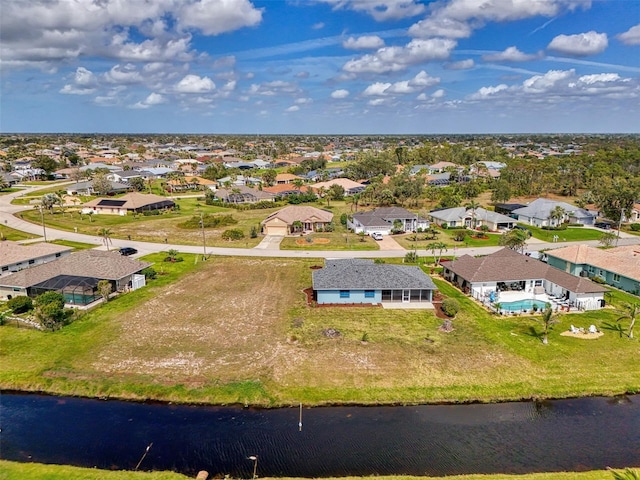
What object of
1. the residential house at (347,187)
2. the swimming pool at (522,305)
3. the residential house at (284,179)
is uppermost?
the residential house at (284,179)

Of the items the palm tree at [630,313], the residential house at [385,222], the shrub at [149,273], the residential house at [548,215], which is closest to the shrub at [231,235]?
the shrub at [149,273]

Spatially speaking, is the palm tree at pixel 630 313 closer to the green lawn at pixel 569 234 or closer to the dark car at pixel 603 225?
the green lawn at pixel 569 234

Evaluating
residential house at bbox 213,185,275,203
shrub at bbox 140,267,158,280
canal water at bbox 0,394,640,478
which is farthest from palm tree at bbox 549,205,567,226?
shrub at bbox 140,267,158,280

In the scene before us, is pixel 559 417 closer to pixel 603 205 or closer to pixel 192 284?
pixel 192 284

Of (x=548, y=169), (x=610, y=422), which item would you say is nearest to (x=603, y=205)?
(x=548, y=169)

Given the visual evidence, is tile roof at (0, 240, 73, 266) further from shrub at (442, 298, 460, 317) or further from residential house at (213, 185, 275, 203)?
residential house at (213, 185, 275, 203)
